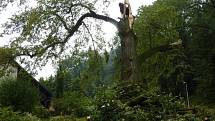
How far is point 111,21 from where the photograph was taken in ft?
81.5

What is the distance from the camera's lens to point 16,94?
28625 millimetres

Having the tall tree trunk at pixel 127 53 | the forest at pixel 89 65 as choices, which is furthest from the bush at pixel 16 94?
the tall tree trunk at pixel 127 53

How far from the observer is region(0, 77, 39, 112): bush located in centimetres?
2821

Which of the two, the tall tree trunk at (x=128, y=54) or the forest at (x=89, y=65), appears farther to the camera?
the tall tree trunk at (x=128, y=54)

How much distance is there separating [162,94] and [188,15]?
167ft

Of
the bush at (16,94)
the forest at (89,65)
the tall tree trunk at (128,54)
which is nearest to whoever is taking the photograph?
the forest at (89,65)

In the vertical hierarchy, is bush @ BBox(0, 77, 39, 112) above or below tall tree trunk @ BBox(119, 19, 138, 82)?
below

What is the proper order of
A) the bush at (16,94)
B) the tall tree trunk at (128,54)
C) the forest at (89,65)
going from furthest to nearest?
1. the bush at (16,94)
2. the tall tree trunk at (128,54)
3. the forest at (89,65)

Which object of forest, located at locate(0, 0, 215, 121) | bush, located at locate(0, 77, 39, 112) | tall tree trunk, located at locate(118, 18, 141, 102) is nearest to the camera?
forest, located at locate(0, 0, 215, 121)

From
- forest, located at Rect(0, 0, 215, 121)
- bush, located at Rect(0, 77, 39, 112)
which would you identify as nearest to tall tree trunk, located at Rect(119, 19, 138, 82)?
forest, located at Rect(0, 0, 215, 121)

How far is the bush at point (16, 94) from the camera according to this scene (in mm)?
28212

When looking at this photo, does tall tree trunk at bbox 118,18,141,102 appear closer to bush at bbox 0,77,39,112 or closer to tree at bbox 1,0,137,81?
tree at bbox 1,0,137,81

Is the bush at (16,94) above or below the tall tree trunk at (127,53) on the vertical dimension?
below

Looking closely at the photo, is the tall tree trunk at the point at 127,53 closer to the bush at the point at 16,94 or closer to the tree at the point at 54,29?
the tree at the point at 54,29
